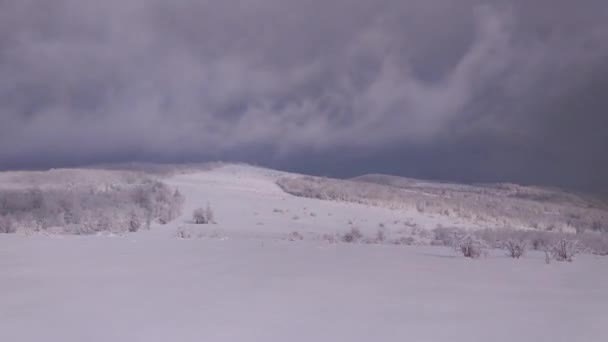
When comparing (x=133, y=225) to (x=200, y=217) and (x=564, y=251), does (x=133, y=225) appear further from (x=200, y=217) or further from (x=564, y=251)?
(x=564, y=251)

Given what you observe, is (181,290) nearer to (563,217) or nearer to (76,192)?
(76,192)

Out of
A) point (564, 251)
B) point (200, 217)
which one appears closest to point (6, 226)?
point (200, 217)

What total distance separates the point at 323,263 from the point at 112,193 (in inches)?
528

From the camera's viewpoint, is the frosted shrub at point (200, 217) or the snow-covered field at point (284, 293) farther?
the frosted shrub at point (200, 217)

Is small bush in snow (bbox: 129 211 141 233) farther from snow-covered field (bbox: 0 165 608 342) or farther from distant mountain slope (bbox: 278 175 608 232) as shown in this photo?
distant mountain slope (bbox: 278 175 608 232)

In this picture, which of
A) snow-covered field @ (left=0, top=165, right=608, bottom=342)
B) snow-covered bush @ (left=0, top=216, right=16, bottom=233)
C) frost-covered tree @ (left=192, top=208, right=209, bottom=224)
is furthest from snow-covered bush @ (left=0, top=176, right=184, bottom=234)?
snow-covered field @ (left=0, top=165, right=608, bottom=342)

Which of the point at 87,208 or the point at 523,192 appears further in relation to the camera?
the point at 523,192

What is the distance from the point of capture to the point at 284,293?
625 centimetres

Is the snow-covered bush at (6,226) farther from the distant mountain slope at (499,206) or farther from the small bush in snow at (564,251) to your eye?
the distant mountain slope at (499,206)

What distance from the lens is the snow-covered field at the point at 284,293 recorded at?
468 centimetres

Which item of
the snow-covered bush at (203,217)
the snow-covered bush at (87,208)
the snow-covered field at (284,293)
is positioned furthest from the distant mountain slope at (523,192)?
the snow-covered bush at (87,208)

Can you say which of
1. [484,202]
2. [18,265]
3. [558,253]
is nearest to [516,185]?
[484,202]

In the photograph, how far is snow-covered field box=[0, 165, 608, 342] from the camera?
184 inches

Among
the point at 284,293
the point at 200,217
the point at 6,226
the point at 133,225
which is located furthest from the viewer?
the point at 200,217
